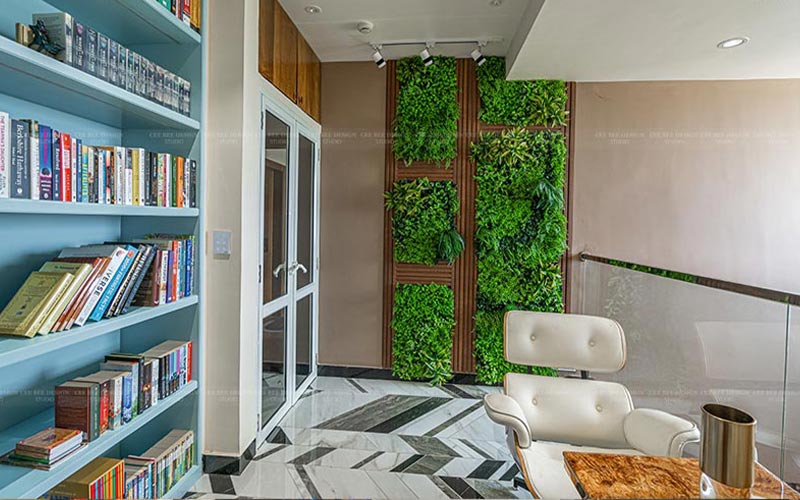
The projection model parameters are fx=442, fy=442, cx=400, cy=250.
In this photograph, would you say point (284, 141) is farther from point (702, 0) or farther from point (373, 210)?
point (702, 0)

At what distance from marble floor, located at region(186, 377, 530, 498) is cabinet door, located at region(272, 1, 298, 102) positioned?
2.22 meters

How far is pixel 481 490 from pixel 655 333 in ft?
4.50

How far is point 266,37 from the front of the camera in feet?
8.40

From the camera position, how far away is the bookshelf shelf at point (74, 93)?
4.25ft

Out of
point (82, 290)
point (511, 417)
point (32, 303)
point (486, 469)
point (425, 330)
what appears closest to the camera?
point (32, 303)

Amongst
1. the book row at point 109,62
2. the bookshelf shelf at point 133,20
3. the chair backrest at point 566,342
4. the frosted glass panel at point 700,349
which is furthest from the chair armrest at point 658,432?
the bookshelf shelf at point 133,20

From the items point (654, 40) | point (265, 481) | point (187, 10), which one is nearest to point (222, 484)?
point (265, 481)

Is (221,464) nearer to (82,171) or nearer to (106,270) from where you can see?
(106,270)

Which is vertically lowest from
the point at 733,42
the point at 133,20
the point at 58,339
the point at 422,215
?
the point at 58,339

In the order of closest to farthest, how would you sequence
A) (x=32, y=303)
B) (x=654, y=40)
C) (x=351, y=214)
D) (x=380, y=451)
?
(x=32, y=303) < (x=380, y=451) < (x=654, y=40) < (x=351, y=214)

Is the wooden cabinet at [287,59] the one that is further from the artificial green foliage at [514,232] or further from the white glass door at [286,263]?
the artificial green foliage at [514,232]

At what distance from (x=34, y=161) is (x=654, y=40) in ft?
10.7

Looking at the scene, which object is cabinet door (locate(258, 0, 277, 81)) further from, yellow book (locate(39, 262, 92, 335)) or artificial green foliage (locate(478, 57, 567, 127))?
artificial green foliage (locate(478, 57, 567, 127))

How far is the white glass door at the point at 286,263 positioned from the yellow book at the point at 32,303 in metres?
1.19
